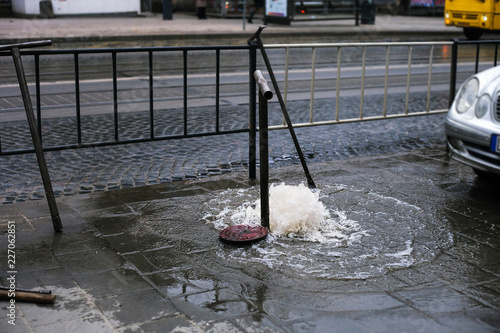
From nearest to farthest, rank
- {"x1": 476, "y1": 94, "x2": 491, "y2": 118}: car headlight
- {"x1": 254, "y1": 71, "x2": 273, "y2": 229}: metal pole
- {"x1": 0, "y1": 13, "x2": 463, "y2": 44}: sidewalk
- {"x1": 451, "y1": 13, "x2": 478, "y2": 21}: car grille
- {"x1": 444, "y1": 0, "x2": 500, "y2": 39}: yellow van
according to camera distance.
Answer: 1. {"x1": 254, "y1": 71, "x2": 273, "y2": 229}: metal pole
2. {"x1": 476, "y1": 94, "x2": 491, "y2": 118}: car headlight
3. {"x1": 0, "y1": 13, "x2": 463, "y2": 44}: sidewalk
4. {"x1": 444, "y1": 0, "x2": 500, "y2": 39}: yellow van
5. {"x1": 451, "y1": 13, "x2": 478, "y2": 21}: car grille

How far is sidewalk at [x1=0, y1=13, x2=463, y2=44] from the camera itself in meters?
19.9

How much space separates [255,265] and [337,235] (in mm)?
790

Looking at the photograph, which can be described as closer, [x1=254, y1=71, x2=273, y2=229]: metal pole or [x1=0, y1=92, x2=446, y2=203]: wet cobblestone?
[x1=254, y1=71, x2=273, y2=229]: metal pole

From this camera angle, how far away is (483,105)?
579 centimetres

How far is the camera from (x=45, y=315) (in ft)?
11.1

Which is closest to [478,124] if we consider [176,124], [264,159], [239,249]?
[264,159]

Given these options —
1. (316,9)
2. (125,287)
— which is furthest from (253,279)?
(316,9)

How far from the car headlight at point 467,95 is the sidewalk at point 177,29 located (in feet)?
49.2

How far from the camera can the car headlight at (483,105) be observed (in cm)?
573

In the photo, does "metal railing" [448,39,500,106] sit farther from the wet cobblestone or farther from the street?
the wet cobblestone

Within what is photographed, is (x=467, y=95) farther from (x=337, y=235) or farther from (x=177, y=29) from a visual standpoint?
(x=177, y=29)

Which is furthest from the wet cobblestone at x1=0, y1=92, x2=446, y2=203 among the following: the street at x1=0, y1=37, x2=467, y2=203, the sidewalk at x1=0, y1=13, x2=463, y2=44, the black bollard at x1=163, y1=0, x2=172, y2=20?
the black bollard at x1=163, y1=0, x2=172, y2=20

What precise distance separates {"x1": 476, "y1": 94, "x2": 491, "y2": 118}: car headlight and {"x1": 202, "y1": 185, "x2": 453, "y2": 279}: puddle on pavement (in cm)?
112

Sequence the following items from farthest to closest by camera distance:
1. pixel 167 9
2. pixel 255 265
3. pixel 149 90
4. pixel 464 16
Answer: pixel 167 9
pixel 464 16
pixel 149 90
pixel 255 265
